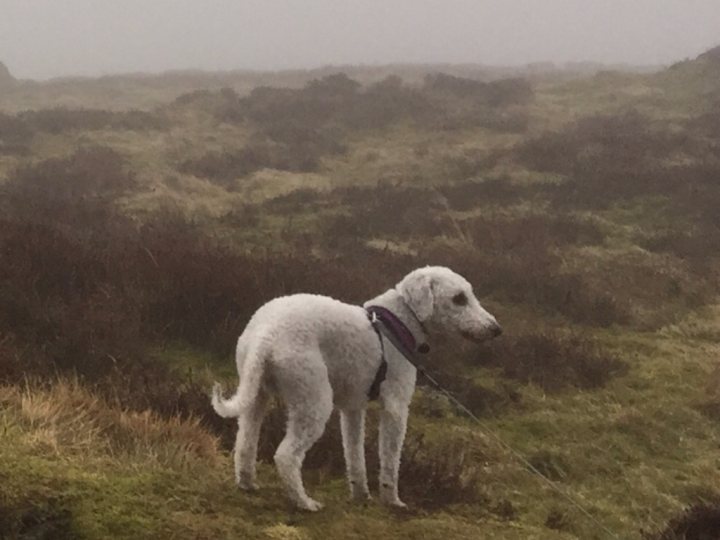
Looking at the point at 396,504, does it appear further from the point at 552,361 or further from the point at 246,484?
the point at 552,361

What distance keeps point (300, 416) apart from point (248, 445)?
1.60ft

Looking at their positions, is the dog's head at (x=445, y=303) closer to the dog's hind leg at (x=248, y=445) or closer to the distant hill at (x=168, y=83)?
the dog's hind leg at (x=248, y=445)

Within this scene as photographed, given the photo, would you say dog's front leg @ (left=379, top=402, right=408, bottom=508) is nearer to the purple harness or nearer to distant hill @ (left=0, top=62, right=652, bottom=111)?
the purple harness

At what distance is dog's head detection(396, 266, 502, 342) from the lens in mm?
5023

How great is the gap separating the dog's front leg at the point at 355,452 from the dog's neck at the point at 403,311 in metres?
0.61

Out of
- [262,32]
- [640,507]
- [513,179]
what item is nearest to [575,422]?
[640,507]

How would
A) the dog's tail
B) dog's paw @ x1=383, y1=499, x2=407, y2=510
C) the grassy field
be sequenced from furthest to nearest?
dog's paw @ x1=383, y1=499, x2=407, y2=510 < the grassy field < the dog's tail

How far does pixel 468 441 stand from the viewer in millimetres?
7129

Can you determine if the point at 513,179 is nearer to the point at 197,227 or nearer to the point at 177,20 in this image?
the point at 197,227

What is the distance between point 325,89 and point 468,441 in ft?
71.5

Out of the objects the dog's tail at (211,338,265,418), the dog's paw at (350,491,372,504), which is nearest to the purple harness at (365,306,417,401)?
the dog's paw at (350,491,372,504)

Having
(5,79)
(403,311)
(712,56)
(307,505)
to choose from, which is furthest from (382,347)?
(5,79)

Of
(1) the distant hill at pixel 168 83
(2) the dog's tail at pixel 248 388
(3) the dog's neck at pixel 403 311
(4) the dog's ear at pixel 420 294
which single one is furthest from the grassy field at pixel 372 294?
(1) the distant hill at pixel 168 83

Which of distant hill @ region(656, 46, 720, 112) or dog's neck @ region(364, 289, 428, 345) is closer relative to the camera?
dog's neck @ region(364, 289, 428, 345)
